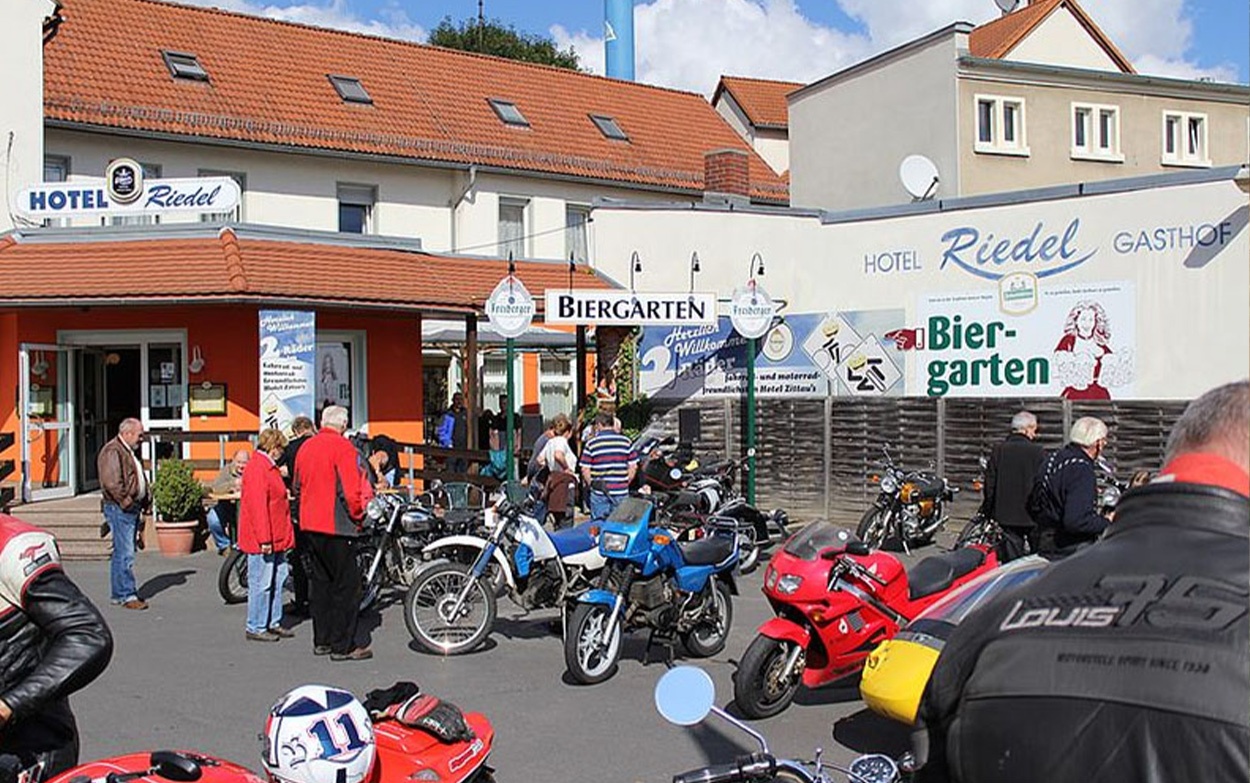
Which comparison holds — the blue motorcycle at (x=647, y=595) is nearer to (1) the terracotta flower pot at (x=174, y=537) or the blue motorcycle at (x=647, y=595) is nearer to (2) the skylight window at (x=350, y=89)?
(1) the terracotta flower pot at (x=174, y=537)

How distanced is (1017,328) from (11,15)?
16395 mm

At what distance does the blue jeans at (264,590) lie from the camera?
391 inches

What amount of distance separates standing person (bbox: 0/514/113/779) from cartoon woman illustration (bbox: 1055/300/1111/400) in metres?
14.6

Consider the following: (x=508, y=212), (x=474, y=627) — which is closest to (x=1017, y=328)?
(x=474, y=627)

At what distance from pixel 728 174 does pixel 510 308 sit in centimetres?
1230

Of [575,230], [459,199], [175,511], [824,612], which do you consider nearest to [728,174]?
[575,230]

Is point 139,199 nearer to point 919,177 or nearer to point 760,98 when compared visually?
point 919,177

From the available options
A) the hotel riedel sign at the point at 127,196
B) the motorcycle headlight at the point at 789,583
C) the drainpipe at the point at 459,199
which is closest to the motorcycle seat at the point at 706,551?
the motorcycle headlight at the point at 789,583

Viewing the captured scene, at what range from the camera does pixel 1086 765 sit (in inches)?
66.3

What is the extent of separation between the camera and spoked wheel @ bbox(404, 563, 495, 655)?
9461 millimetres

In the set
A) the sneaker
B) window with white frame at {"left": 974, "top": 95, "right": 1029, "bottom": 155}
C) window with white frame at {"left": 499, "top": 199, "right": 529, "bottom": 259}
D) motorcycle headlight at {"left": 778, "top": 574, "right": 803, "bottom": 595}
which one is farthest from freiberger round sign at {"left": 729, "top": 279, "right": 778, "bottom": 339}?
window with white frame at {"left": 499, "top": 199, "right": 529, "bottom": 259}

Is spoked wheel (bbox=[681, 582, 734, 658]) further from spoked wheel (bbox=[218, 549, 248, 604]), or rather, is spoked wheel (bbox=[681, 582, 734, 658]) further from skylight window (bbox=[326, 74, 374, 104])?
skylight window (bbox=[326, 74, 374, 104])

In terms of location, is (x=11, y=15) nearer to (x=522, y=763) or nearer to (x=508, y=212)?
(x=508, y=212)

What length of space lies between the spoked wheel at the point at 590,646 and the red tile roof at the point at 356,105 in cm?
1870
